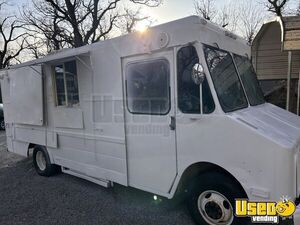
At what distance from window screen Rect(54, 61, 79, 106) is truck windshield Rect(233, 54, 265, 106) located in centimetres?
284

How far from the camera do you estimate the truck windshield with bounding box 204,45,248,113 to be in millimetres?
2973

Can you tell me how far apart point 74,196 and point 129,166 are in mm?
1380

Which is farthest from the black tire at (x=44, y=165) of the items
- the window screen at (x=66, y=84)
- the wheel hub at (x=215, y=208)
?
the wheel hub at (x=215, y=208)

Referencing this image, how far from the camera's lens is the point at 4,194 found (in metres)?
4.68

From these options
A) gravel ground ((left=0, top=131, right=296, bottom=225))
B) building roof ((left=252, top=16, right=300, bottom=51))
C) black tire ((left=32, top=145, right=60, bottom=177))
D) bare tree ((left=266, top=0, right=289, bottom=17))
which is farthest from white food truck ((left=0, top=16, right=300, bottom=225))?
bare tree ((left=266, top=0, right=289, bottom=17))

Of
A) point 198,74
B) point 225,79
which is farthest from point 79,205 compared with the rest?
point 225,79

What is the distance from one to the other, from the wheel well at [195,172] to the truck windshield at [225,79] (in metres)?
0.73

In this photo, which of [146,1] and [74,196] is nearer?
[74,196]

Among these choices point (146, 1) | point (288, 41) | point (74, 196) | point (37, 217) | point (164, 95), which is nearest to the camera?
point (164, 95)

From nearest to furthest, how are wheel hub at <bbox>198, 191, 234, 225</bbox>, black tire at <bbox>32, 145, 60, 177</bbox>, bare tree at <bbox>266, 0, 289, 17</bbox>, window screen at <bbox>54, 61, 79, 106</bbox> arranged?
wheel hub at <bbox>198, 191, 234, 225</bbox>, window screen at <bbox>54, 61, 79, 106</bbox>, black tire at <bbox>32, 145, 60, 177</bbox>, bare tree at <bbox>266, 0, 289, 17</bbox>

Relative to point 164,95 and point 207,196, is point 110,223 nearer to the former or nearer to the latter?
point 207,196

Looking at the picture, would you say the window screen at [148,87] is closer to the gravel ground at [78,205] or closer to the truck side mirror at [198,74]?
the truck side mirror at [198,74]

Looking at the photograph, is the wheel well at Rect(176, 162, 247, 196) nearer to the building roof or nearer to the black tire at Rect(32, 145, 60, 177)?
the black tire at Rect(32, 145, 60, 177)

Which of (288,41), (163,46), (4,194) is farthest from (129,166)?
(288,41)
